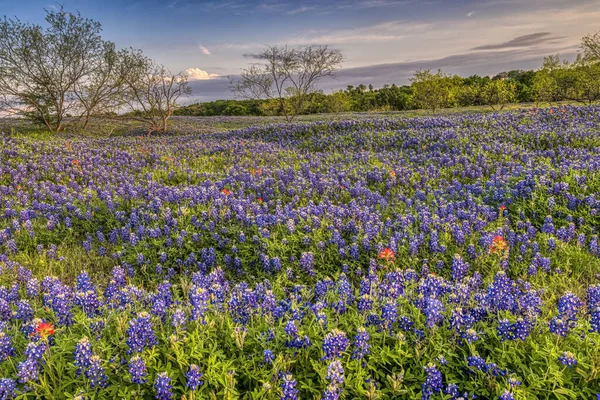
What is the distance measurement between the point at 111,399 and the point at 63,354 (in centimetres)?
63

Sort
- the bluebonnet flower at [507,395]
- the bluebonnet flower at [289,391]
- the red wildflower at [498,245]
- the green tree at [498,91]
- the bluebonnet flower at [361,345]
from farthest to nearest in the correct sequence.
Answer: the green tree at [498,91], the red wildflower at [498,245], the bluebonnet flower at [361,345], the bluebonnet flower at [289,391], the bluebonnet flower at [507,395]

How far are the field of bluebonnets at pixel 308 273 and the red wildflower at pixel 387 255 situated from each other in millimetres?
46

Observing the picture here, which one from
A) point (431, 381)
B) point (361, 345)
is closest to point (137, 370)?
point (361, 345)

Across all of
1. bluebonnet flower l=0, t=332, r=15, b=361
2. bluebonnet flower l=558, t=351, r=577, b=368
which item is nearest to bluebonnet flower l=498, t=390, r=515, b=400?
bluebonnet flower l=558, t=351, r=577, b=368

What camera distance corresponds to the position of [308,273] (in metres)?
5.73

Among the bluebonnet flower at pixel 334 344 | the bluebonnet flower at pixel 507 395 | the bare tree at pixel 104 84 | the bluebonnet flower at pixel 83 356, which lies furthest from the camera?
the bare tree at pixel 104 84

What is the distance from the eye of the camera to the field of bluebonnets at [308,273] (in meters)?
2.78

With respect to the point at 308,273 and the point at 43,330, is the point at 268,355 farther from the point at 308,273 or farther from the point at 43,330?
the point at 308,273

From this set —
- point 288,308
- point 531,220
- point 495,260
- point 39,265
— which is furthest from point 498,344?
point 39,265

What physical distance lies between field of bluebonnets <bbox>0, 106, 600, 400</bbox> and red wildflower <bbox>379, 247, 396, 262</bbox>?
0.05 metres

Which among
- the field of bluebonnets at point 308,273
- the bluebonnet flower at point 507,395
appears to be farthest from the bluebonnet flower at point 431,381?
the bluebonnet flower at point 507,395

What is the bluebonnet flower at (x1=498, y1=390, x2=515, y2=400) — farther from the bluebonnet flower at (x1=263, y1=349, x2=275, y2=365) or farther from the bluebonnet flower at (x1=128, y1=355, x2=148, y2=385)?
the bluebonnet flower at (x1=128, y1=355, x2=148, y2=385)

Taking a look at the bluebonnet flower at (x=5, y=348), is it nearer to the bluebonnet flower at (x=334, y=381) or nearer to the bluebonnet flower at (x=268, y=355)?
the bluebonnet flower at (x=268, y=355)

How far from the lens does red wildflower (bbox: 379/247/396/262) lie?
5.54m
